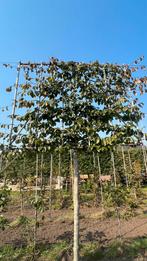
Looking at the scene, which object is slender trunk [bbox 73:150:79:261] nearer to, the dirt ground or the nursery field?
the nursery field

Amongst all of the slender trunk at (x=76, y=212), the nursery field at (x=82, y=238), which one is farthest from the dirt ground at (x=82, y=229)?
the slender trunk at (x=76, y=212)

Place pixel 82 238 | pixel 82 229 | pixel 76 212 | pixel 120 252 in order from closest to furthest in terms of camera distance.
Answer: pixel 76 212, pixel 120 252, pixel 82 238, pixel 82 229

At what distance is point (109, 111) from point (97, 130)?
0.33 metres

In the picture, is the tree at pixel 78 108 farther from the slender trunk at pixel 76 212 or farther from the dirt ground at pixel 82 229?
the dirt ground at pixel 82 229

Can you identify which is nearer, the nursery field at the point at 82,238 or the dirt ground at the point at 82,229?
the nursery field at the point at 82,238

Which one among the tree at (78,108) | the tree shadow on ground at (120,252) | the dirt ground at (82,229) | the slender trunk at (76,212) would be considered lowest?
the tree shadow on ground at (120,252)

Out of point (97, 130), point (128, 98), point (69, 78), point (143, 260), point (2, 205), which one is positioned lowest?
point (143, 260)

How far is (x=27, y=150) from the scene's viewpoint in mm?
3730

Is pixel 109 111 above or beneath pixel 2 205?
above

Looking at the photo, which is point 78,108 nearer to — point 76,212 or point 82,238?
point 76,212

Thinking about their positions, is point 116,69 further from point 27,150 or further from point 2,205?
point 2,205

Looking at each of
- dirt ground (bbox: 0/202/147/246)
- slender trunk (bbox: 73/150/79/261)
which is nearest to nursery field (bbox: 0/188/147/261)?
dirt ground (bbox: 0/202/147/246)

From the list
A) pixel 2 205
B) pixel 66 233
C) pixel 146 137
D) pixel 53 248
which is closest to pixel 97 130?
pixel 146 137

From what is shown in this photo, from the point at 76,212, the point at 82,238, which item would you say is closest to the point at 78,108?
the point at 76,212
